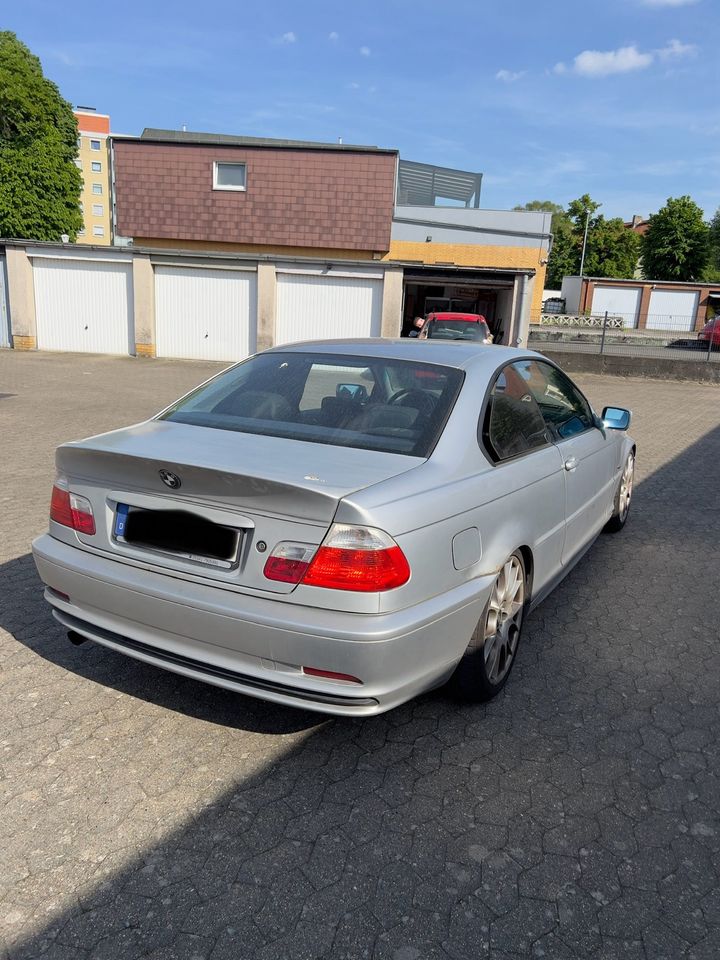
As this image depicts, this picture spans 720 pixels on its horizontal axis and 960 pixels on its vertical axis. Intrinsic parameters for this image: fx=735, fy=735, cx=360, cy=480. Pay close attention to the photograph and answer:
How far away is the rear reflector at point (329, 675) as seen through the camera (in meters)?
2.42

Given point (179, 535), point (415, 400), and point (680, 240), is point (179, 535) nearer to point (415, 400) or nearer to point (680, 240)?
point (415, 400)

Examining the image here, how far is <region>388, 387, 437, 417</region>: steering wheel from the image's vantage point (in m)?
3.13

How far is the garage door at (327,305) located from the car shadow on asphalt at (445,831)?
17.2m

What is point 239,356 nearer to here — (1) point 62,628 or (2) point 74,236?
(1) point 62,628

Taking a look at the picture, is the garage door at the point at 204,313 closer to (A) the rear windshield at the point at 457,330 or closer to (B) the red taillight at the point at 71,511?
(A) the rear windshield at the point at 457,330

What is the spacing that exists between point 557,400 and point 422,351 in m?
1.05

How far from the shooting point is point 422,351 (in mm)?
3662

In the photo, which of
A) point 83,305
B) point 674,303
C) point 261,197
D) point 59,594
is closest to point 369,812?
point 59,594

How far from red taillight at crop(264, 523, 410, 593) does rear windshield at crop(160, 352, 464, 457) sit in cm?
59

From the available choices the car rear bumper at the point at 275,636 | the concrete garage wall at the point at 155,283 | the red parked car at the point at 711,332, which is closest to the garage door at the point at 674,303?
the red parked car at the point at 711,332

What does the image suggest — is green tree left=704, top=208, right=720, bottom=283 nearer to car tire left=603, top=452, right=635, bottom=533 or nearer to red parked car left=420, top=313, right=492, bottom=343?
red parked car left=420, top=313, right=492, bottom=343

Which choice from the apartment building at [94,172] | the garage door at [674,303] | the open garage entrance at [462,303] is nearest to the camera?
the open garage entrance at [462,303]

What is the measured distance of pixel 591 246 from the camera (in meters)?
69.3

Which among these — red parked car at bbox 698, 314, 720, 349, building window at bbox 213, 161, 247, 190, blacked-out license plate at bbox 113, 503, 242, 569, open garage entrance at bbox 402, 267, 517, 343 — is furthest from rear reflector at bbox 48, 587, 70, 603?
building window at bbox 213, 161, 247, 190
